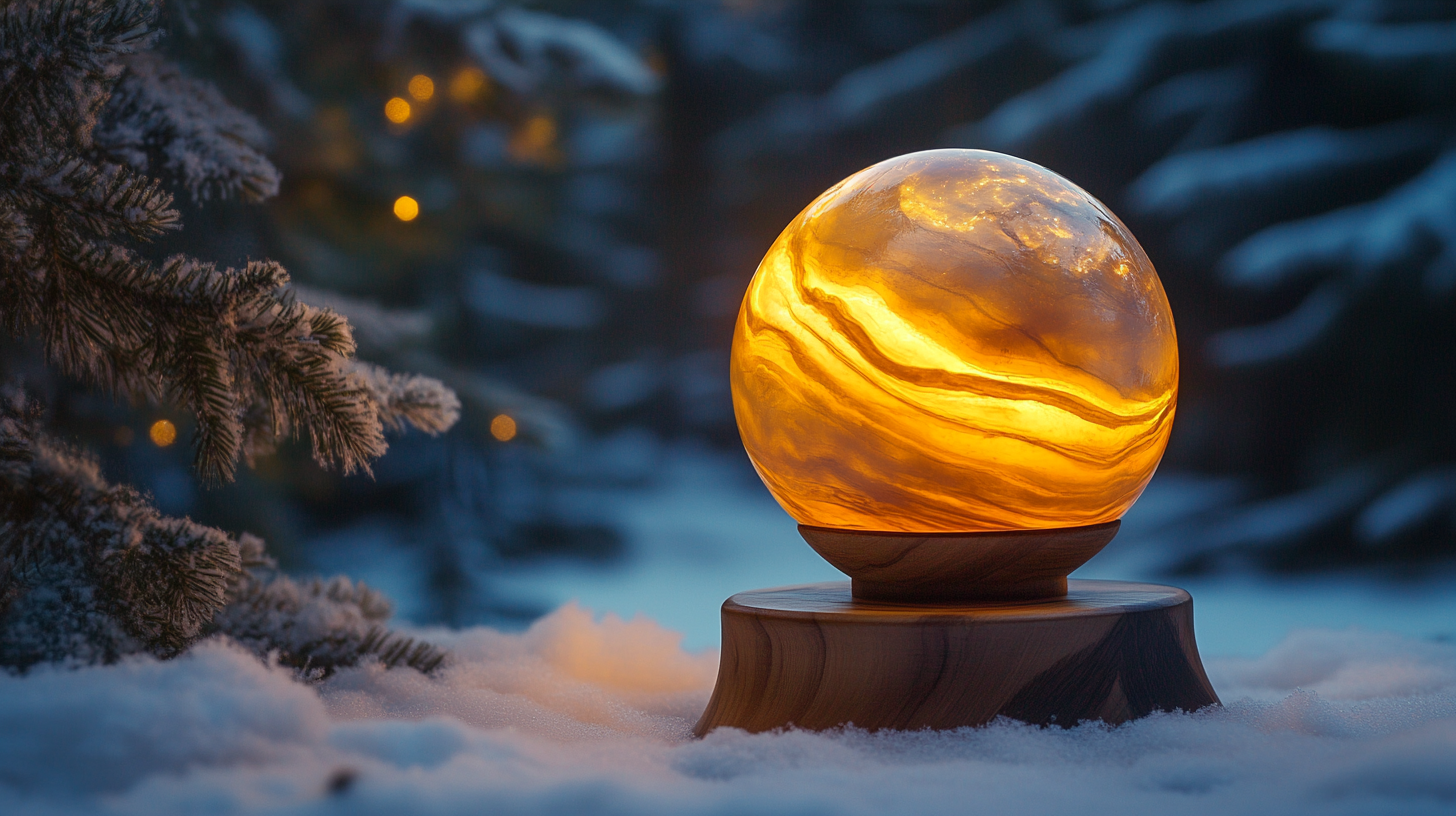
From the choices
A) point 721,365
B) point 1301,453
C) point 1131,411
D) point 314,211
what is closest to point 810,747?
point 1131,411

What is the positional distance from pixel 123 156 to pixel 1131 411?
1.30m

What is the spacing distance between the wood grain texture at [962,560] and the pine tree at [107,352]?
0.56 meters

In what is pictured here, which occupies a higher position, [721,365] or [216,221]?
[721,365]

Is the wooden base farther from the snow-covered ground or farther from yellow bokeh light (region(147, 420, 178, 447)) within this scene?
yellow bokeh light (region(147, 420, 178, 447))

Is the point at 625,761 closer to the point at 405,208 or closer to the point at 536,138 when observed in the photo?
the point at 405,208

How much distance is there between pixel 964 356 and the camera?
1.25 m

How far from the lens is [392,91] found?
2.57 metres

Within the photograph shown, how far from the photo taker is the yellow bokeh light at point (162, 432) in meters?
2.05

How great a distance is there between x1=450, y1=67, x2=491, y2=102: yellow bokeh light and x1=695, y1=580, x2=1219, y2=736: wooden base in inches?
65.9

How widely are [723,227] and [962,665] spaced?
11.8 ft

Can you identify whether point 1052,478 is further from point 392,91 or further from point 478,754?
point 392,91

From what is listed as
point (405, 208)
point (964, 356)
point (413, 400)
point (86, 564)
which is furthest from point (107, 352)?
point (405, 208)

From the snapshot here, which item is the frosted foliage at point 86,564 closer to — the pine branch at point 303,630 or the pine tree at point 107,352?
the pine tree at point 107,352

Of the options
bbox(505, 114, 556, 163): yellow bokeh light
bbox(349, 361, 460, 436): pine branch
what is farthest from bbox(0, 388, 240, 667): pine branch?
bbox(505, 114, 556, 163): yellow bokeh light
